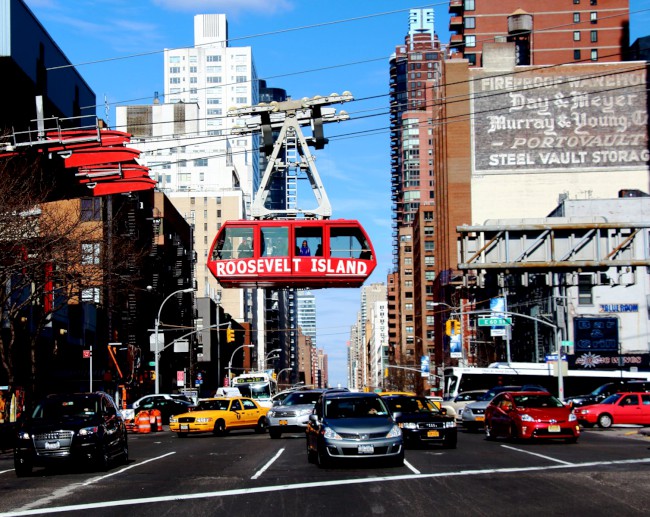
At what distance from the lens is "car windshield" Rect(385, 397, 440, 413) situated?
27516 mm

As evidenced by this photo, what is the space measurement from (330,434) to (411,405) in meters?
7.71

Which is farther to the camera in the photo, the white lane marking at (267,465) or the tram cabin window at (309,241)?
the tram cabin window at (309,241)

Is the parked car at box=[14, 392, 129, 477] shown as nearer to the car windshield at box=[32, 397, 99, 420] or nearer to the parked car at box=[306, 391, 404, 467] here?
the car windshield at box=[32, 397, 99, 420]

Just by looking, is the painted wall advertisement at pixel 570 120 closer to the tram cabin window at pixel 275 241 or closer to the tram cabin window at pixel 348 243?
the tram cabin window at pixel 348 243

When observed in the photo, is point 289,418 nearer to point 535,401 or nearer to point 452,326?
point 535,401

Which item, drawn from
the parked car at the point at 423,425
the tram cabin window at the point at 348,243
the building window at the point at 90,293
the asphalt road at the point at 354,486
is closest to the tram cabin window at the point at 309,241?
the tram cabin window at the point at 348,243

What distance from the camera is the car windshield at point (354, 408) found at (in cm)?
2144

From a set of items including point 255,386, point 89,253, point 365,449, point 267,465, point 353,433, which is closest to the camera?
point 365,449

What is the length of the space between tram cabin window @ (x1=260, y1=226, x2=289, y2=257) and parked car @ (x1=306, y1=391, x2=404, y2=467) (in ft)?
42.5

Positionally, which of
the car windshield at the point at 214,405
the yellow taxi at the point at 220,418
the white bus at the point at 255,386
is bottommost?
the white bus at the point at 255,386

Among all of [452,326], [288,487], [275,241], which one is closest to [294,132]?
[275,241]

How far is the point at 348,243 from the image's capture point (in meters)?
34.5

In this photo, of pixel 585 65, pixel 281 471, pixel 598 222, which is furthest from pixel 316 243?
pixel 585 65

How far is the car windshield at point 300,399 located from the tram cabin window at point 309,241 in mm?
6103
